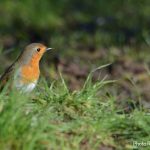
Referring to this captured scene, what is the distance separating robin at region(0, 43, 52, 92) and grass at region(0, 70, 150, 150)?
125 mm

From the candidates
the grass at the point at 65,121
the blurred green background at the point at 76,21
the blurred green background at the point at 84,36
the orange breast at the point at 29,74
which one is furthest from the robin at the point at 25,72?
the blurred green background at the point at 76,21

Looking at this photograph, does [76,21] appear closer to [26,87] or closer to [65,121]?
[26,87]

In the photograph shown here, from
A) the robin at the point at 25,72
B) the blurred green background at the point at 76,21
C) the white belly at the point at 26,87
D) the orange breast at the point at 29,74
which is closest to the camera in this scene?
the white belly at the point at 26,87

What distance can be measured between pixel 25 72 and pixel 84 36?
18.2 ft

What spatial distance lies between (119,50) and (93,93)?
489 centimetres

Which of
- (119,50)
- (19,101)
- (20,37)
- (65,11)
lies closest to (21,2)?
(65,11)

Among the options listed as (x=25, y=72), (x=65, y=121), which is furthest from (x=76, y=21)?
(x=65, y=121)

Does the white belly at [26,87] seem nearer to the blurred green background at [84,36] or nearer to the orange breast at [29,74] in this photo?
the orange breast at [29,74]

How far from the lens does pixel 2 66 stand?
1004 centimetres

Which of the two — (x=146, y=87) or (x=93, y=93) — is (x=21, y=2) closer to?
(x=146, y=87)

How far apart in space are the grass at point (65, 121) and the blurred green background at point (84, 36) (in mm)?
1863

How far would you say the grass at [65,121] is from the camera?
19.4 feet

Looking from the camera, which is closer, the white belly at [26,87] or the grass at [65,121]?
the grass at [65,121]

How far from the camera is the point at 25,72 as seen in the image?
293 inches
